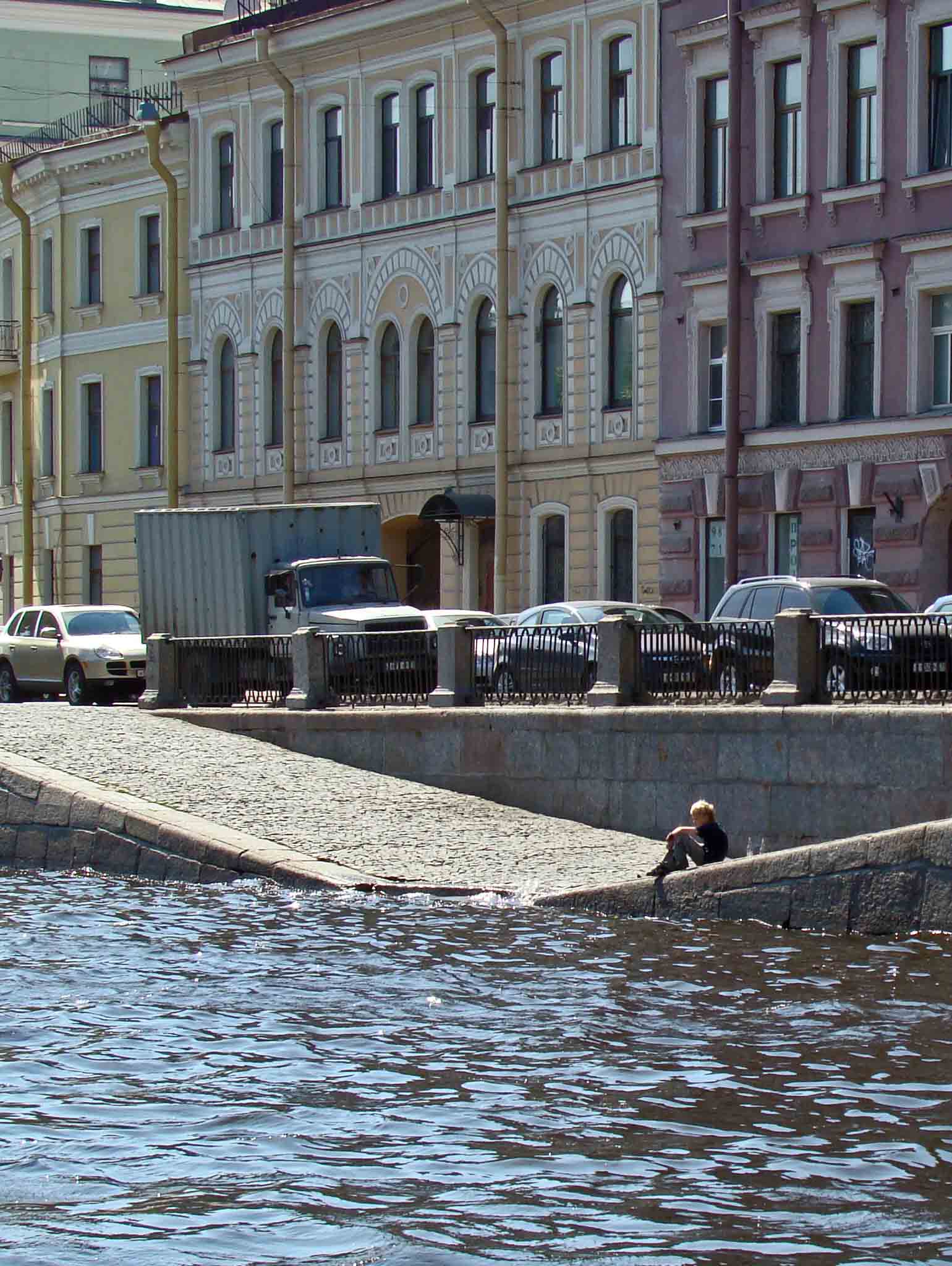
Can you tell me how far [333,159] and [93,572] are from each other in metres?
10.5

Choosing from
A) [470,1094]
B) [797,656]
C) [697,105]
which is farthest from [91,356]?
[470,1094]

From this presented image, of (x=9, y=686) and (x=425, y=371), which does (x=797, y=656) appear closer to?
(x=9, y=686)

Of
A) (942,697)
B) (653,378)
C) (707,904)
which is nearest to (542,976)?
(707,904)

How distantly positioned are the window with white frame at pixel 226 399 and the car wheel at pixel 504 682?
20154mm

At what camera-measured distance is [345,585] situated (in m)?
29.2

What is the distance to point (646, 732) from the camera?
21.4 metres

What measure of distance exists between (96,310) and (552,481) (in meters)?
13.6

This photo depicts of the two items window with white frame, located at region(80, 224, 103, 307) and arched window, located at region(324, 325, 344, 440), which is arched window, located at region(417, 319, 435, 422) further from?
window with white frame, located at region(80, 224, 103, 307)

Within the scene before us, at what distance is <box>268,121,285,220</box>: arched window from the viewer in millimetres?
41438

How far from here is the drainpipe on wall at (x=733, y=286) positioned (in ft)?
107

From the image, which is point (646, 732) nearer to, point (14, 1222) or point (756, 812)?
point (756, 812)

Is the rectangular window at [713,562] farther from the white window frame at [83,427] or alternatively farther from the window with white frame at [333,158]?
the white window frame at [83,427]

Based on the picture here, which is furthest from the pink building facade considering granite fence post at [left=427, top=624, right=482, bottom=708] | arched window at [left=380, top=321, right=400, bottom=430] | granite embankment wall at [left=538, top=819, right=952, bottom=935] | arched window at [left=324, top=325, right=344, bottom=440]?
granite embankment wall at [left=538, top=819, right=952, bottom=935]

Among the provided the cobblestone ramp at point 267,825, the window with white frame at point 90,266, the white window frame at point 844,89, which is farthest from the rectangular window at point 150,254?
the cobblestone ramp at point 267,825
